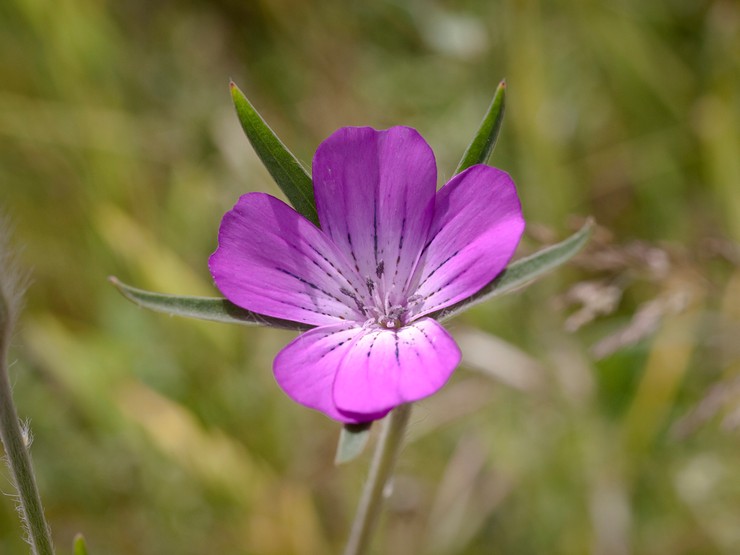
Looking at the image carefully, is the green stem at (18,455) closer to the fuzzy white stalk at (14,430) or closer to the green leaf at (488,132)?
the fuzzy white stalk at (14,430)

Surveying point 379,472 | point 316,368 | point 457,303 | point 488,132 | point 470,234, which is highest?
point 488,132

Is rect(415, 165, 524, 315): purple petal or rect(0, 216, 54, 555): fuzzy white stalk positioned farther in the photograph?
rect(415, 165, 524, 315): purple petal

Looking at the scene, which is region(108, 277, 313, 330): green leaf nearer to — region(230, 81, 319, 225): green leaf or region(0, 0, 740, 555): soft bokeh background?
region(230, 81, 319, 225): green leaf

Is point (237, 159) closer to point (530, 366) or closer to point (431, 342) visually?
point (530, 366)

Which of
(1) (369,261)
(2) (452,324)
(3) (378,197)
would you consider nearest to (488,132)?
(3) (378,197)

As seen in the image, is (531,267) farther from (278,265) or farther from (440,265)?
(278,265)

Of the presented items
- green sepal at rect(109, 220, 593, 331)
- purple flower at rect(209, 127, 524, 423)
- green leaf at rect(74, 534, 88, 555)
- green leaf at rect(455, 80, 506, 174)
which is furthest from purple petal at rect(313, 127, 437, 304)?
green leaf at rect(74, 534, 88, 555)

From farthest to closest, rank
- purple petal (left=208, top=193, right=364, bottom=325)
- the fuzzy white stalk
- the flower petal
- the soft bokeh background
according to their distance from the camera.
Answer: the soft bokeh background < purple petal (left=208, top=193, right=364, bottom=325) < the flower petal < the fuzzy white stalk
